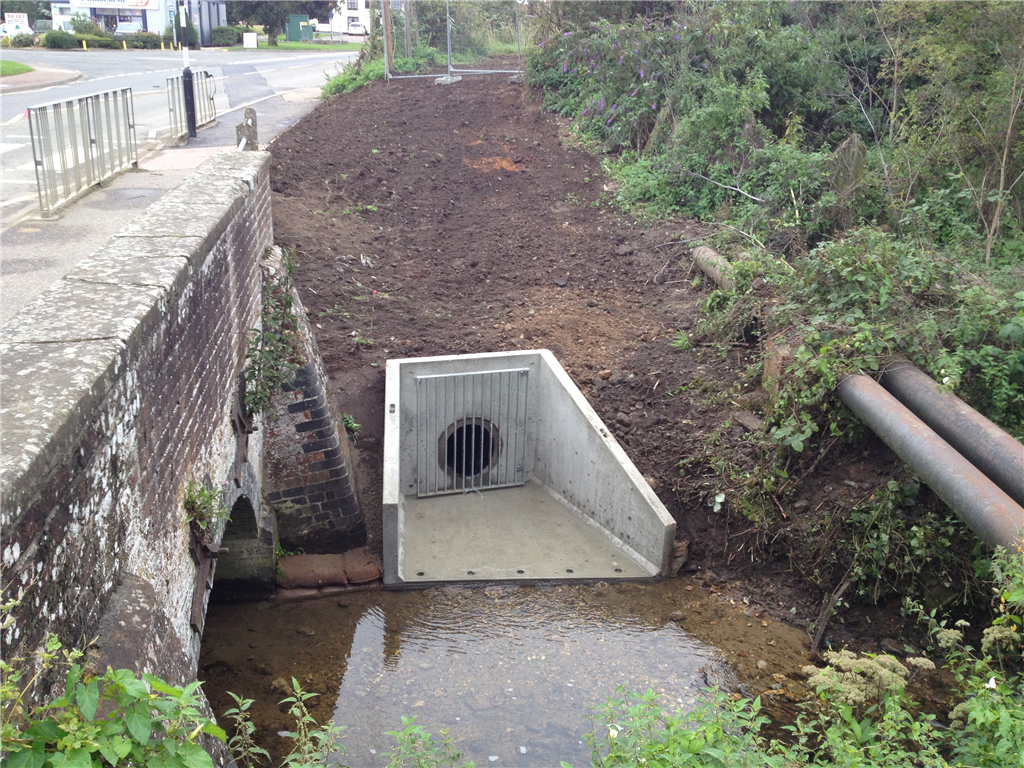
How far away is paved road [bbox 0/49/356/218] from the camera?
43.2 ft

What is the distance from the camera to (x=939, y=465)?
4895 millimetres

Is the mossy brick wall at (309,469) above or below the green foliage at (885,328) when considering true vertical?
below

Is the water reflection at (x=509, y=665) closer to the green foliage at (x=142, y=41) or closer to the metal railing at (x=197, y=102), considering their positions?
the metal railing at (x=197, y=102)

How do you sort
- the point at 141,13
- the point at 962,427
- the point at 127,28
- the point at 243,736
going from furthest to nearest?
the point at 141,13 < the point at 127,28 < the point at 962,427 < the point at 243,736

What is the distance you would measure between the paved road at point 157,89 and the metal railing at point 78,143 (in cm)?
54

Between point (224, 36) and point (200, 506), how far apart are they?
4483 centimetres

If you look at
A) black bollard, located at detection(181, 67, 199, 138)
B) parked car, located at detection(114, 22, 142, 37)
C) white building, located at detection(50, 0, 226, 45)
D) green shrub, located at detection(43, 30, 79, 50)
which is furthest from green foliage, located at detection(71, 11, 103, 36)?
black bollard, located at detection(181, 67, 199, 138)

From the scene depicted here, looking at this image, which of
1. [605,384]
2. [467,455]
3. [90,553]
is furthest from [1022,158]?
[90,553]

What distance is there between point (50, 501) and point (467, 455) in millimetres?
6622

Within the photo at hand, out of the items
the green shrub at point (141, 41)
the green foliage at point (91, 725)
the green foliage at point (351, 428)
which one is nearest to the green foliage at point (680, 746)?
the green foliage at point (91, 725)

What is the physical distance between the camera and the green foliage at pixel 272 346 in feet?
18.5

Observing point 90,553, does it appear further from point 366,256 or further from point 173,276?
point 366,256

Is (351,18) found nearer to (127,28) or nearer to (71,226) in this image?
(127,28)

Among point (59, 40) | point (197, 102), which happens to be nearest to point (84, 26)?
point (59, 40)
